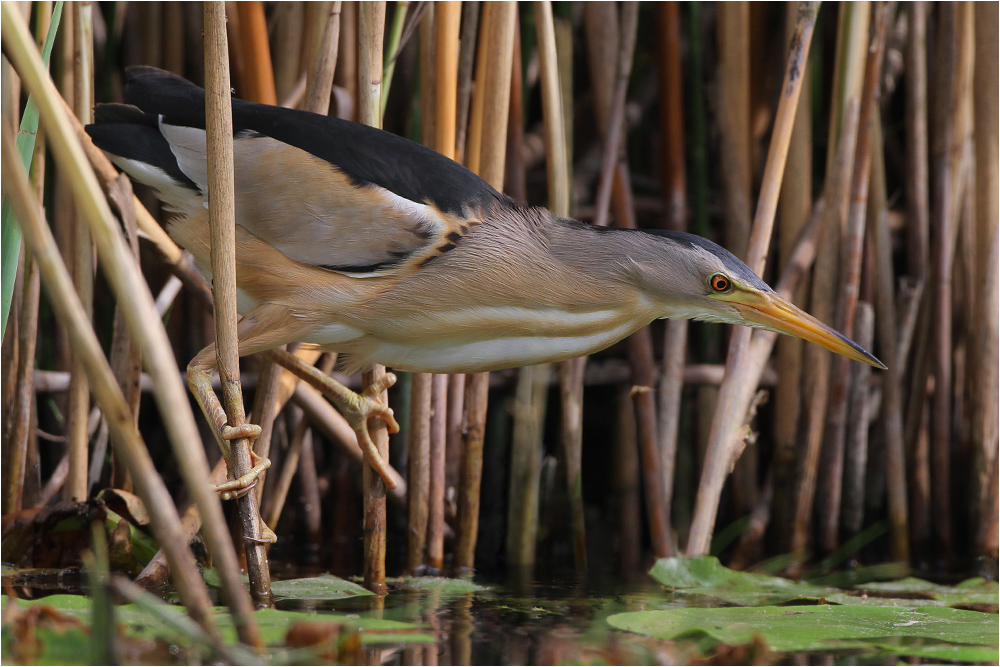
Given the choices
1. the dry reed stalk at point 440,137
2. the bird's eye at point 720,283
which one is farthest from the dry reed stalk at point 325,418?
the bird's eye at point 720,283

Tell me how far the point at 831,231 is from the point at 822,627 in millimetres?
1303

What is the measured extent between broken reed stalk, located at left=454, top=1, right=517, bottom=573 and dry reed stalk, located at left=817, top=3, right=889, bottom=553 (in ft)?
3.16

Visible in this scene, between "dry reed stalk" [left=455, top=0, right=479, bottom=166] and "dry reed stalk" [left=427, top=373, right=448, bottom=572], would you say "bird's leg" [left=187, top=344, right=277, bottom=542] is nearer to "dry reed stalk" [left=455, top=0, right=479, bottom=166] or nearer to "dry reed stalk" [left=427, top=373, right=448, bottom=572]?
"dry reed stalk" [left=427, top=373, right=448, bottom=572]

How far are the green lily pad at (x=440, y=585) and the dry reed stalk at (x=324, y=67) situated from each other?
1.02 m

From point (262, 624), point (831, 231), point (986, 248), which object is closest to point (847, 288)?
point (831, 231)

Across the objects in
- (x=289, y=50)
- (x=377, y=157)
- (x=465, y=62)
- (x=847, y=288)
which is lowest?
(x=847, y=288)

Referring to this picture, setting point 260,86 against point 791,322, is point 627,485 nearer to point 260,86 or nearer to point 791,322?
point 791,322

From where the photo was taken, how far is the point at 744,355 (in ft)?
7.06

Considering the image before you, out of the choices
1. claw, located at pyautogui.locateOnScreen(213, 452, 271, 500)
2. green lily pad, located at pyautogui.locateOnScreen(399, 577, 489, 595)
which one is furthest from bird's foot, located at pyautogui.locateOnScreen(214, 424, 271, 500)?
green lily pad, located at pyautogui.locateOnScreen(399, 577, 489, 595)

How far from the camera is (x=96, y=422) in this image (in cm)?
233

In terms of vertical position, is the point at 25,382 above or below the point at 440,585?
above

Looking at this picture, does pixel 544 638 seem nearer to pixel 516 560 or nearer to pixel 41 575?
pixel 516 560

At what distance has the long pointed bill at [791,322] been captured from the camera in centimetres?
170

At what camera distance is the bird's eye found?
5.69 feet
